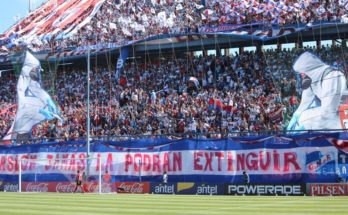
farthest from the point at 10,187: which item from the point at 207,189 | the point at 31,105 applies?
the point at 207,189

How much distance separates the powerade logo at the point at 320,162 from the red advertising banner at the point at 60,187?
11412mm

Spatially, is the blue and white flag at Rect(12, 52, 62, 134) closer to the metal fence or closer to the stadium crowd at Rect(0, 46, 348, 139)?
the metal fence

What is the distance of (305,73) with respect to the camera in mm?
35688

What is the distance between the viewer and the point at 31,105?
42.0 m

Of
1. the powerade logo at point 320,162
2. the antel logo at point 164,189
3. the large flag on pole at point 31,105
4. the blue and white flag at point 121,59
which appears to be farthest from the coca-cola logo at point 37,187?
the powerade logo at point 320,162

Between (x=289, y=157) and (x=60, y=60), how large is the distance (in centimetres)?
2989

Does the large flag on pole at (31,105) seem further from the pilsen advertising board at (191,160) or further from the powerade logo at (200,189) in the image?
the powerade logo at (200,189)

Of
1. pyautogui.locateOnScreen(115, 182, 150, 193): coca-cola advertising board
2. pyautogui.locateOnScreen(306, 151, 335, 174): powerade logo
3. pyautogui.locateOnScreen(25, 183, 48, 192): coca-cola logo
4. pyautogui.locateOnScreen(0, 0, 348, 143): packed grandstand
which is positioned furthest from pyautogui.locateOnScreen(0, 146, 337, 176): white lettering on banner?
pyautogui.locateOnScreen(0, 0, 348, 143): packed grandstand

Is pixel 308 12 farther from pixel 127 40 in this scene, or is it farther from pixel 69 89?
pixel 69 89

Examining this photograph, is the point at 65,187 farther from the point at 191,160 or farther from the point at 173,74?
the point at 173,74

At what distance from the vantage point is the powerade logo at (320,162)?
3203 centimetres

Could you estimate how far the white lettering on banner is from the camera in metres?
33.6

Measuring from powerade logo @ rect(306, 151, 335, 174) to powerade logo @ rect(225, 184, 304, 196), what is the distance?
1.06 metres

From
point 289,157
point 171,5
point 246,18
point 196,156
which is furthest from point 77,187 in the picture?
point 171,5
